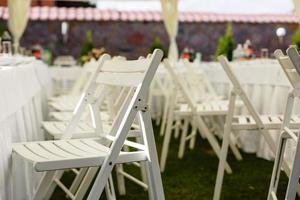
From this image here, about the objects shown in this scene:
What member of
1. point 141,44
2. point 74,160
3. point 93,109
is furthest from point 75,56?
point 74,160

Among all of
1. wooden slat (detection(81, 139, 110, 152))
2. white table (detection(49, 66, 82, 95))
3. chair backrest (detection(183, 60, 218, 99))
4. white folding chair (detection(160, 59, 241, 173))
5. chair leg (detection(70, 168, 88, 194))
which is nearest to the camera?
wooden slat (detection(81, 139, 110, 152))

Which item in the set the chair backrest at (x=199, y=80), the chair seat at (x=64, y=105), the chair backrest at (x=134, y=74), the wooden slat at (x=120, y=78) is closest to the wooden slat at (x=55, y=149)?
the chair backrest at (x=134, y=74)

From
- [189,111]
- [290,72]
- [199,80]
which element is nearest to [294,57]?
[290,72]

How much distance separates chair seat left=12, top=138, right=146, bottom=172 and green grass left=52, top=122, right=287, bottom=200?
0.93 metres

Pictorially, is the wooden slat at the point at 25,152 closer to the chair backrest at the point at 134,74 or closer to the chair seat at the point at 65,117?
the chair backrest at the point at 134,74

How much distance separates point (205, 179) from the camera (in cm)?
336

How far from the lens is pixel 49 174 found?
2029 millimetres

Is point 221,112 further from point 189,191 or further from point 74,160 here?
point 74,160

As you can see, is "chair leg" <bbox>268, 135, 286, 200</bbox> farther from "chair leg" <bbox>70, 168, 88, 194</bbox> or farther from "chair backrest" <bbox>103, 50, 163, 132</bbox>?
"chair leg" <bbox>70, 168, 88, 194</bbox>

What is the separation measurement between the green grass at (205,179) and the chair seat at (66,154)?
3.07 feet

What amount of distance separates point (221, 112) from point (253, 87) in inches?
32.3

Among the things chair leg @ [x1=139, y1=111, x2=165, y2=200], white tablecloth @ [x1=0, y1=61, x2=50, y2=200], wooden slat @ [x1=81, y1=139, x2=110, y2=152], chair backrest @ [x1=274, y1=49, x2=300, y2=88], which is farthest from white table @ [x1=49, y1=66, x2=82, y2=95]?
chair leg @ [x1=139, y1=111, x2=165, y2=200]

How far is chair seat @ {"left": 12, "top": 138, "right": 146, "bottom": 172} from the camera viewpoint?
1679 mm

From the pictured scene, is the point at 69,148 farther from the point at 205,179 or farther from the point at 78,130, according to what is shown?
the point at 205,179
